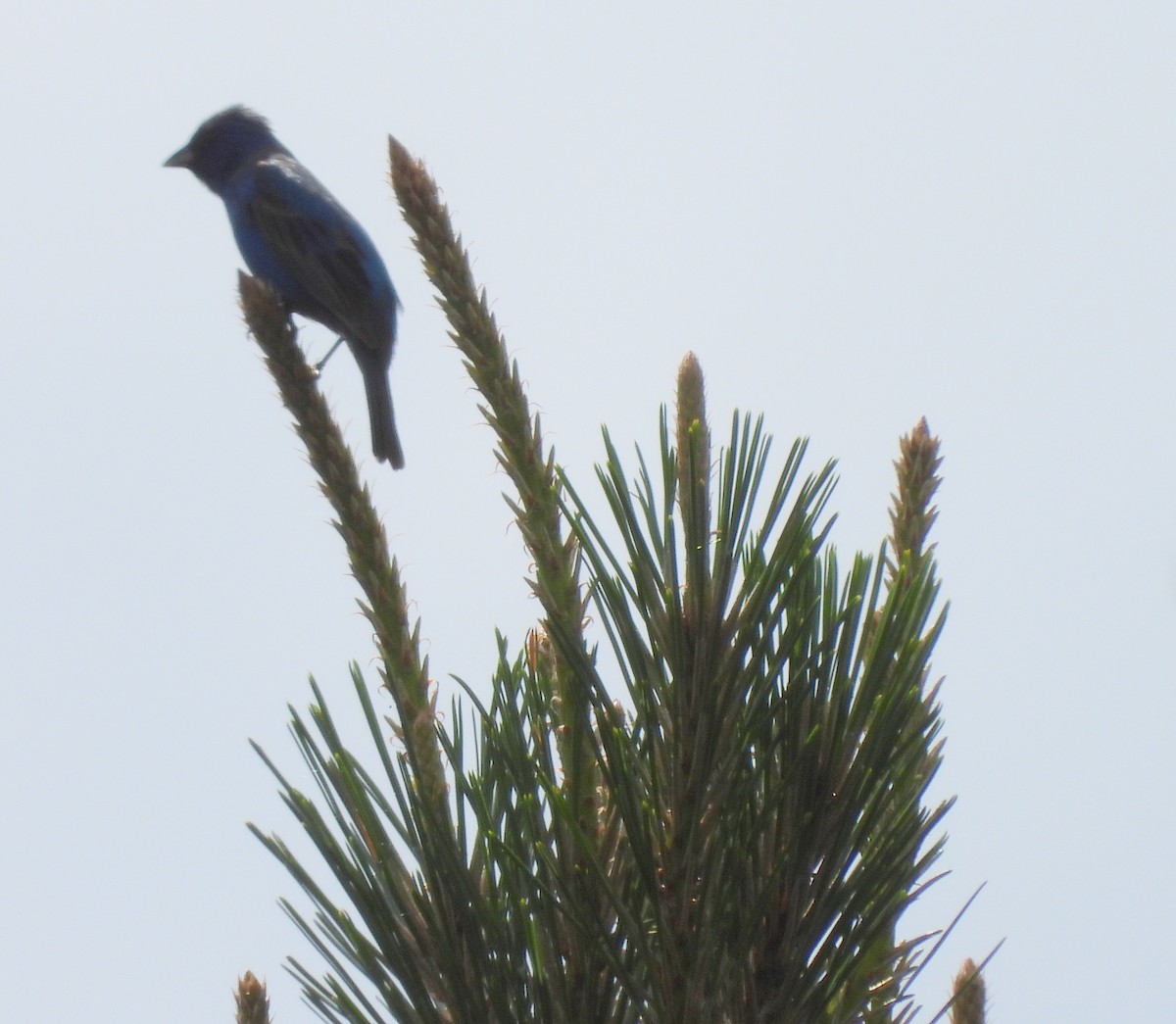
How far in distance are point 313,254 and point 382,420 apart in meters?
1.07

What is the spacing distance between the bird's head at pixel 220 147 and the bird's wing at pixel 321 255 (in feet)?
2.80

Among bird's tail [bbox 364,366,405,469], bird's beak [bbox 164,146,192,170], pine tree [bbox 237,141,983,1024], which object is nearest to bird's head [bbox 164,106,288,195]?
bird's beak [bbox 164,146,192,170]

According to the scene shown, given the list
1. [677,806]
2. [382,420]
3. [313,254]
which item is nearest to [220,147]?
[313,254]

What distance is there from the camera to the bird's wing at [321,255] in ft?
21.6

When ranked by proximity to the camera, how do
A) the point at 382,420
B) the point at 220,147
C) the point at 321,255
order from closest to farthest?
the point at 382,420
the point at 321,255
the point at 220,147

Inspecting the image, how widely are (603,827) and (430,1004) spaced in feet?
0.93

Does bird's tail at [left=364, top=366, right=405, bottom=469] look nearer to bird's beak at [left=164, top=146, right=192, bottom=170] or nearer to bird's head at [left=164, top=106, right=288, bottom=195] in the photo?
bird's head at [left=164, top=106, right=288, bottom=195]

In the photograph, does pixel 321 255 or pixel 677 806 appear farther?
pixel 321 255

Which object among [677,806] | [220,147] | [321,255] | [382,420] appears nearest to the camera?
[677,806]

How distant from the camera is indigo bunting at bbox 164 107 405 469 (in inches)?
257

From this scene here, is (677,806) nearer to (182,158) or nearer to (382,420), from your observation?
(382,420)

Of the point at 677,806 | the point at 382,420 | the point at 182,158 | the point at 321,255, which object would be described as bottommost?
the point at 677,806

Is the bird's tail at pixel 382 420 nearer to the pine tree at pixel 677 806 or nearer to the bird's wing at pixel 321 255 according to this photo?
the bird's wing at pixel 321 255

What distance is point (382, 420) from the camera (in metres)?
6.39
